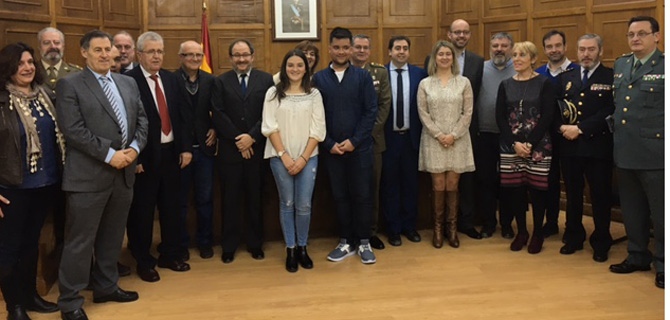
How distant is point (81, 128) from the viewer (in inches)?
122

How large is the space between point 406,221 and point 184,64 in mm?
1923

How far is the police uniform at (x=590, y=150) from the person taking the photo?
4102 mm

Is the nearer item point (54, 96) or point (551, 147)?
point (54, 96)

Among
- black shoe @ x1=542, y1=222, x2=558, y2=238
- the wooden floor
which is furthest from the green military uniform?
black shoe @ x1=542, y1=222, x2=558, y2=238

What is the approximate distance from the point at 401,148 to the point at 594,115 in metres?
1.28

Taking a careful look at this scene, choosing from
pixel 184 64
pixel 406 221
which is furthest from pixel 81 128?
pixel 406 221

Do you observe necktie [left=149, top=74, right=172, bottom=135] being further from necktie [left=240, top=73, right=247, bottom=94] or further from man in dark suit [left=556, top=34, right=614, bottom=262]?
man in dark suit [left=556, top=34, right=614, bottom=262]

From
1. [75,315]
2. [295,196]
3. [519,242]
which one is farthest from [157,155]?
[519,242]

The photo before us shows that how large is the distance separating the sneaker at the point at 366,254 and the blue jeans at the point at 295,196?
0.39m

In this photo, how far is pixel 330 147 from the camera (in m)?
4.15

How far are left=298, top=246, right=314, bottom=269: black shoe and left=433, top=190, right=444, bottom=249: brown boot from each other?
37.3 inches

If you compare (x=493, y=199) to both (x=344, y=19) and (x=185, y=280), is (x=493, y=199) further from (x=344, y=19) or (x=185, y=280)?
(x=344, y=19)

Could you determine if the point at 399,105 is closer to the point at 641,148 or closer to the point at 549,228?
the point at 549,228

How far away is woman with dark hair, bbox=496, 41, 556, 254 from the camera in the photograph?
13.9ft
